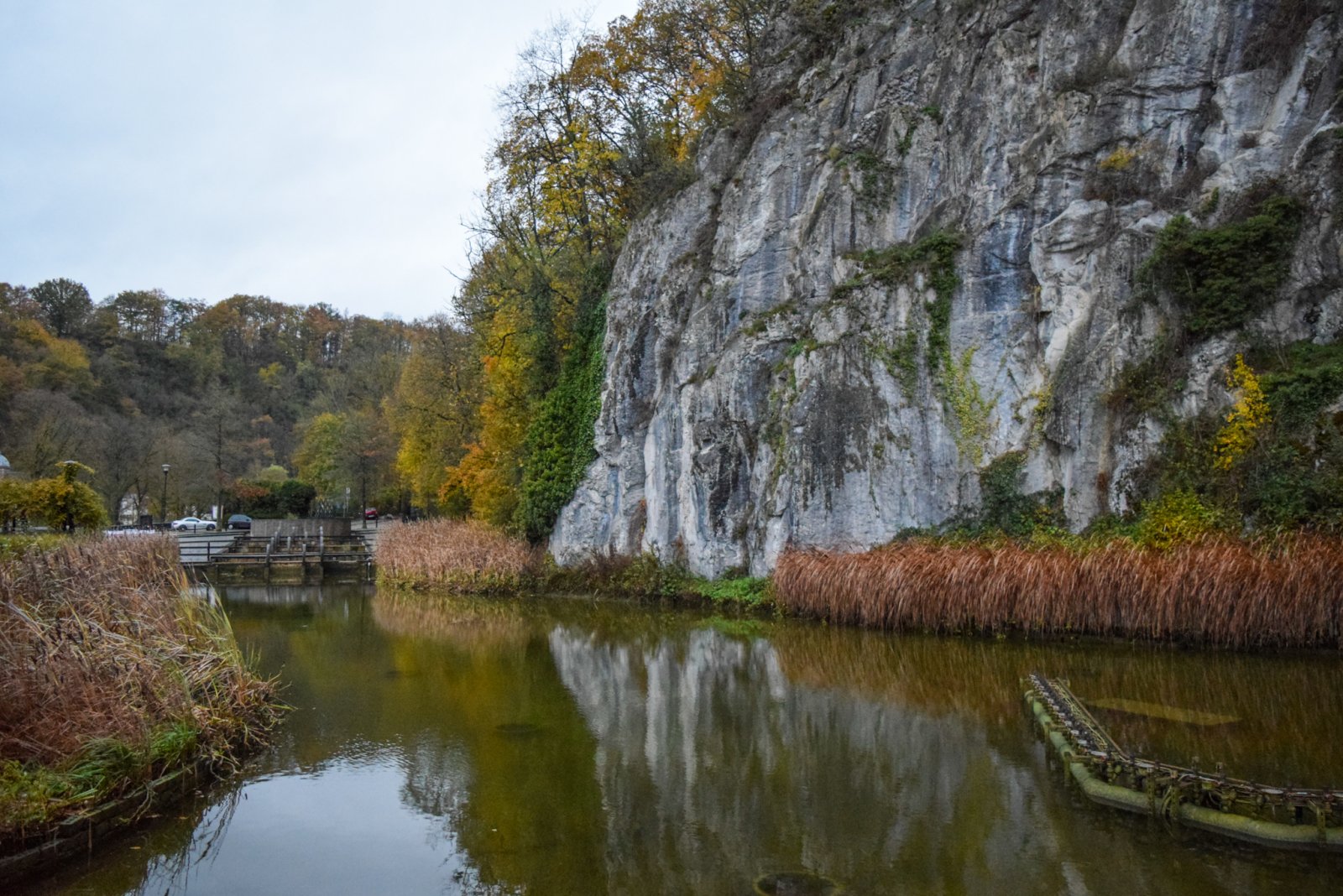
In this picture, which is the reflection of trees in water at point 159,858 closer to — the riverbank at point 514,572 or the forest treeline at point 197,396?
the riverbank at point 514,572

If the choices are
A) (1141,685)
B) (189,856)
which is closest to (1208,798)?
(1141,685)

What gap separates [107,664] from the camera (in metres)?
8.67

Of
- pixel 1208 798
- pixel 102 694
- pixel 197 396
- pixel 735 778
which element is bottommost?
pixel 735 778

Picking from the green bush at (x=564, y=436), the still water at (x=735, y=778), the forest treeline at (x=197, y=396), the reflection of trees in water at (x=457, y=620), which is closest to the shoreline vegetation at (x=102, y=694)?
the still water at (x=735, y=778)

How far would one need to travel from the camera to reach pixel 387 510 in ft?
188

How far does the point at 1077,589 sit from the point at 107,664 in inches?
490

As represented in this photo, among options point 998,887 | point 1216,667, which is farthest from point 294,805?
point 1216,667

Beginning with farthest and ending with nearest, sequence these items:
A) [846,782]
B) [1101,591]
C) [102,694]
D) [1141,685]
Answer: [1101,591] → [1141,685] → [846,782] → [102,694]

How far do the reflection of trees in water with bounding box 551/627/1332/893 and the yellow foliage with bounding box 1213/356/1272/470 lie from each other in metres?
3.83

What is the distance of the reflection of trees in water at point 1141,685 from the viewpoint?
8578 millimetres

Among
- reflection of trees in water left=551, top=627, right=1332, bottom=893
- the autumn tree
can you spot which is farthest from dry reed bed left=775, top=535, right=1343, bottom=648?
the autumn tree

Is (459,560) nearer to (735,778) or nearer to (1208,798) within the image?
(735,778)

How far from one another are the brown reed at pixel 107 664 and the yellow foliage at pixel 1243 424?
44.7 ft

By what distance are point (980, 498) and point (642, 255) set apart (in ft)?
40.0
